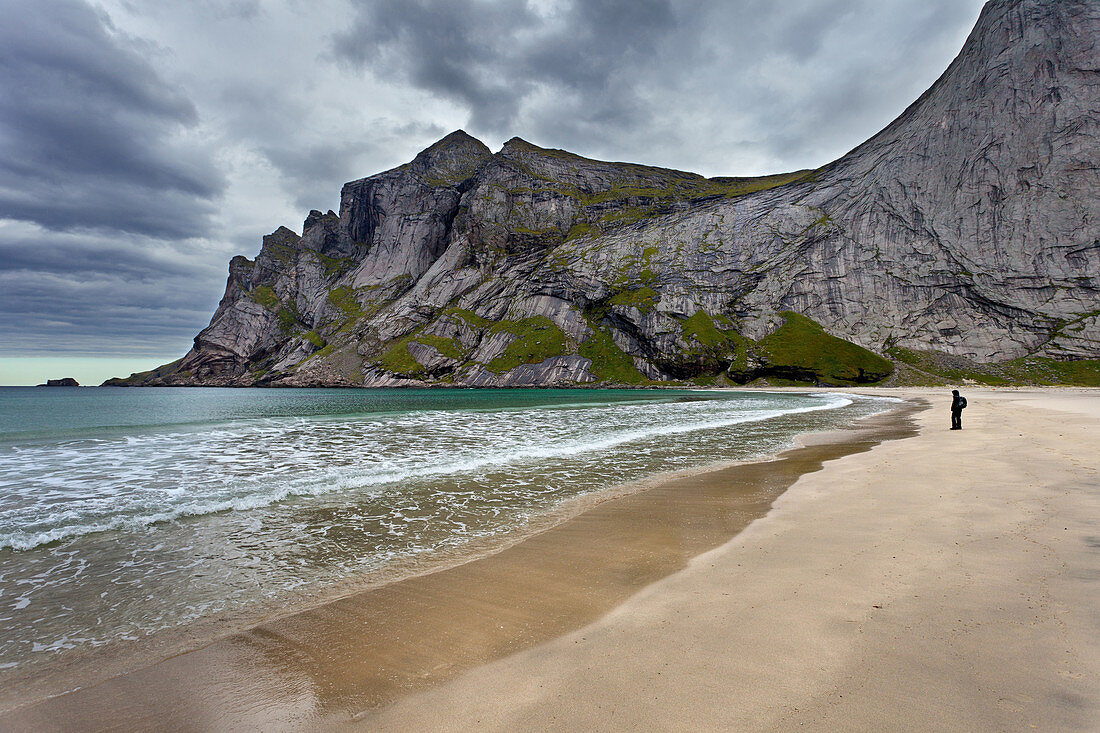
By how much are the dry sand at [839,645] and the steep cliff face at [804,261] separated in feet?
394

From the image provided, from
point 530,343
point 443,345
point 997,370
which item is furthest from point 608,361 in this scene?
point 997,370

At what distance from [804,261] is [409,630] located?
144463 mm

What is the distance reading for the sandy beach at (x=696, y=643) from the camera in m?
3.46

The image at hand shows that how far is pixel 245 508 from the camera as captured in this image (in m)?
11.0

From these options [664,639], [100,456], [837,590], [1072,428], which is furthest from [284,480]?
[1072,428]

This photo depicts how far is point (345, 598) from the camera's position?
20.6 feet

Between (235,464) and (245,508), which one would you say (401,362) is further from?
(245,508)

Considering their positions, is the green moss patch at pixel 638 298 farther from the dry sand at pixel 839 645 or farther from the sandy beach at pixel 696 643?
the dry sand at pixel 839 645

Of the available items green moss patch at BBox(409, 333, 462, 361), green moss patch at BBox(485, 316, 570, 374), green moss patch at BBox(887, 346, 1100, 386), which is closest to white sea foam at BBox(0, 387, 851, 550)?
green moss patch at BBox(887, 346, 1100, 386)

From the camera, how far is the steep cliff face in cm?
9694

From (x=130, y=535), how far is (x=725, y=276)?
14473 centimetres

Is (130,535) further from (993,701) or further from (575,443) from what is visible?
(575,443)

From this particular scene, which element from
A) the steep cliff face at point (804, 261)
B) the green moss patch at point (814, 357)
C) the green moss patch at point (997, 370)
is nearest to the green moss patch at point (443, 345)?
the steep cliff face at point (804, 261)

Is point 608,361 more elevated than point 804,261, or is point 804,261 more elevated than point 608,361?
point 804,261
